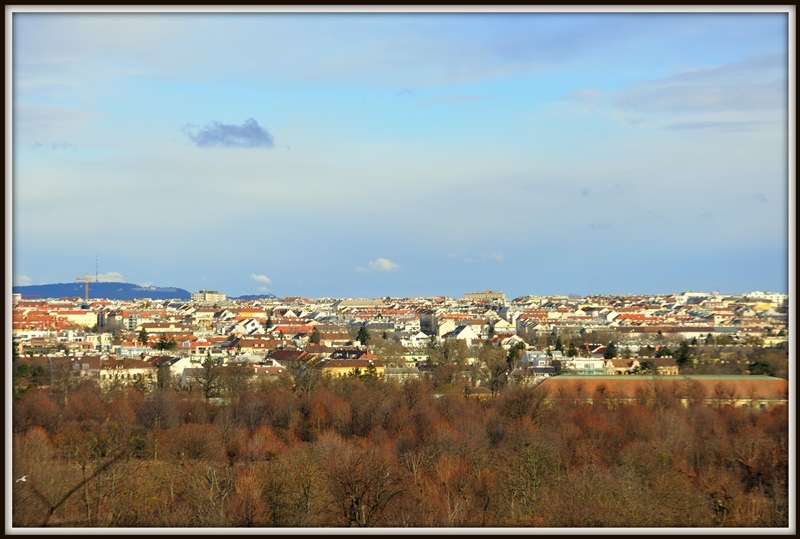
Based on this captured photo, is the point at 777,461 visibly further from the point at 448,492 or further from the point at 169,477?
the point at 169,477

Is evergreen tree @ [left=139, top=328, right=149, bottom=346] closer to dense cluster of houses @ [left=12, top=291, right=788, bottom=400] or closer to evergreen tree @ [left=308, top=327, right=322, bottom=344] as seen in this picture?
dense cluster of houses @ [left=12, top=291, right=788, bottom=400]

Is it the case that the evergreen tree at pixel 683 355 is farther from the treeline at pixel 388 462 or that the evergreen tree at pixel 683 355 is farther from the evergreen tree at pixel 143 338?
the evergreen tree at pixel 143 338

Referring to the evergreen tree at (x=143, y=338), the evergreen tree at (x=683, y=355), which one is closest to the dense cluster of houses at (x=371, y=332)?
the evergreen tree at (x=143, y=338)

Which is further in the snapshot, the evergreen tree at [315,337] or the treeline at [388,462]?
the evergreen tree at [315,337]

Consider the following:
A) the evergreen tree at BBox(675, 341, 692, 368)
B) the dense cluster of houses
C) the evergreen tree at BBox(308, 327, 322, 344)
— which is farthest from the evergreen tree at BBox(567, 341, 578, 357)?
the evergreen tree at BBox(308, 327, 322, 344)

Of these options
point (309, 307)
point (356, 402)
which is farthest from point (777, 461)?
point (309, 307)

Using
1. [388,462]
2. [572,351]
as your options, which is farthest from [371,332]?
[388,462]

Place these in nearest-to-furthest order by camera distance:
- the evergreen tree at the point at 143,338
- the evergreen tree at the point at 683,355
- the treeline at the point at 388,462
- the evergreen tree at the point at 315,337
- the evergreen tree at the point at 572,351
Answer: the treeline at the point at 388,462 → the evergreen tree at the point at 683,355 → the evergreen tree at the point at 572,351 → the evergreen tree at the point at 143,338 → the evergreen tree at the point at 315,337
